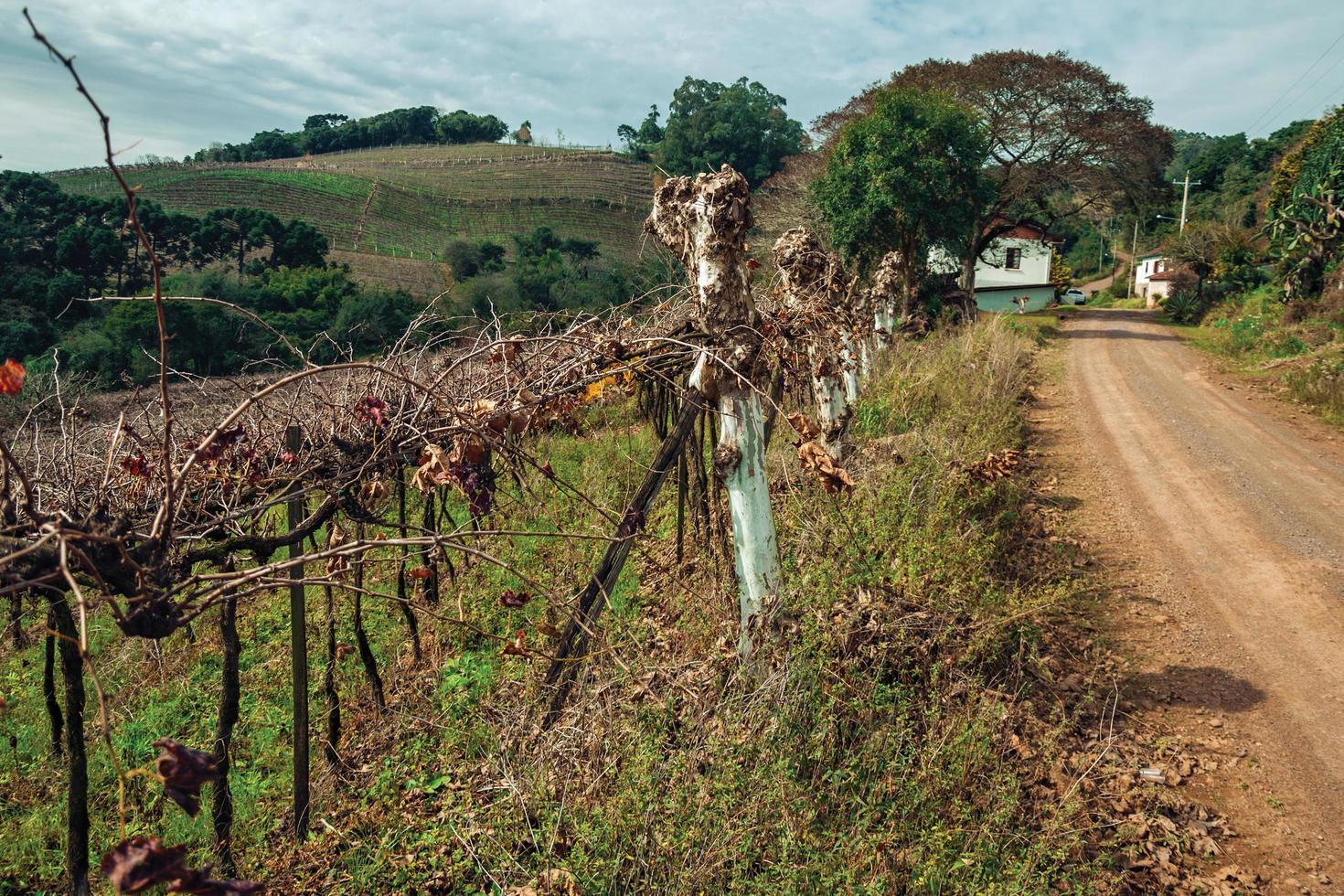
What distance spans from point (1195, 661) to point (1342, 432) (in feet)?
24.1

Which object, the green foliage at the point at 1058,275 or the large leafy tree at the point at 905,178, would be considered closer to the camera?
the large leafy tree at the point at 905,178

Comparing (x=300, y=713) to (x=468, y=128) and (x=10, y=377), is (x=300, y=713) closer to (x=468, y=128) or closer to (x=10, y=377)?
(x=10, y=377)

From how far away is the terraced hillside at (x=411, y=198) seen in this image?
1651 inches

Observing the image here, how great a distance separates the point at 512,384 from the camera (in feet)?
11.4

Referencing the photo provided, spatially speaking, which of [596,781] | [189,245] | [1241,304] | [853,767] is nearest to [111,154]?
[596,781]

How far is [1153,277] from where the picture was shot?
126 feet

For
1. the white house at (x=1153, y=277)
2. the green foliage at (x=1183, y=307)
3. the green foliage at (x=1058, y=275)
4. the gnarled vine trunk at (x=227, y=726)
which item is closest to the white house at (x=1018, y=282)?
the green foliage at (x=1058, y=275)

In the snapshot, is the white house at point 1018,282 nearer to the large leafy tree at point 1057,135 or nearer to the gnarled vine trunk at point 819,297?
the large leafy tree at point 1057,135

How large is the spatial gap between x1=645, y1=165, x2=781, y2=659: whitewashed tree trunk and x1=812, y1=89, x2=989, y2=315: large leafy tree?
18.3m

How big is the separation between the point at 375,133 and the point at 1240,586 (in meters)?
79.5

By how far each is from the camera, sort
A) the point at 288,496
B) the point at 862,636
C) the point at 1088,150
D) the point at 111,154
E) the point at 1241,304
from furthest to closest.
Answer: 1. the point at 1088,150
2. the point at 1241,304
3. the point at 862,636
4. the point at 288,496
5. the point at 111,154

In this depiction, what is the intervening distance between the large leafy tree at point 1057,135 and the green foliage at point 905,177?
2790 millimetres

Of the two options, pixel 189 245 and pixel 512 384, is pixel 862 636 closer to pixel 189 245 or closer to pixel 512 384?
pixel 512 384

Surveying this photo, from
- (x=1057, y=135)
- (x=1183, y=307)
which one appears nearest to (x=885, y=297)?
(x=1057, y=135)
